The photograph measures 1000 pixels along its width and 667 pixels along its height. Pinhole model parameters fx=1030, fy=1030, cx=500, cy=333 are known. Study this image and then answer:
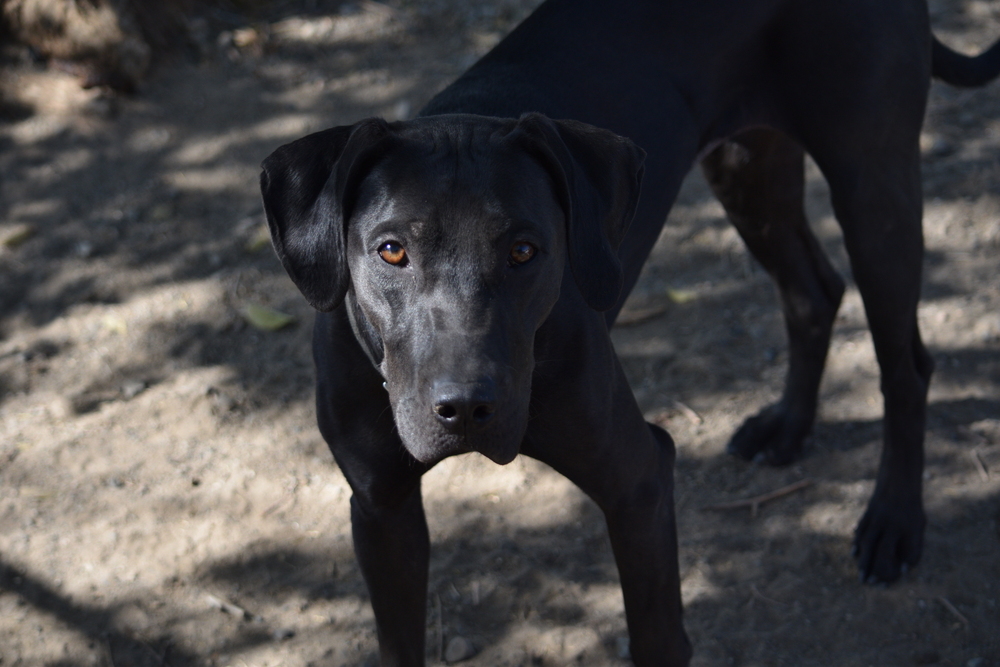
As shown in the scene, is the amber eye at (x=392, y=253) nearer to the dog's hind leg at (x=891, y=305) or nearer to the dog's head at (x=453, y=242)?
the dog's head at (x=453, y=242)

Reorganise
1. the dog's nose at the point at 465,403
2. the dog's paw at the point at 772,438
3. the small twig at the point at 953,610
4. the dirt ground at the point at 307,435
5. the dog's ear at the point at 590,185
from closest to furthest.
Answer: the dog's nose at the point at 465,403 → the dog's ear at the point at 590,185 → the small twig at the point at 953,610 → the dirt ground at the point at 307,435 → the dog's paw at the point at 772,438

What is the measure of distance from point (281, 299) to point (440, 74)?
1901 millimetres

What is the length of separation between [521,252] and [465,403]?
41 cm

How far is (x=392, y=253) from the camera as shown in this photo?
230 centimetres

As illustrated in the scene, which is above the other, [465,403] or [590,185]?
[590,185]

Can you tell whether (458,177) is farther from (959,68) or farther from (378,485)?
(959,68)

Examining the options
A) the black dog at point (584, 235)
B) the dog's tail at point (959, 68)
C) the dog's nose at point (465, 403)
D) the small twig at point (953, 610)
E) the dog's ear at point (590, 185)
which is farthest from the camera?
the dog's tail at point (959, 68)

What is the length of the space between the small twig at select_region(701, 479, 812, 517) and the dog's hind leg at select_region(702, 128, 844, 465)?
123 millimetres

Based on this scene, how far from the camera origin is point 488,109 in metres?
2.95

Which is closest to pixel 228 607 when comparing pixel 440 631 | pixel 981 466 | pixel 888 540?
pixel 440 631

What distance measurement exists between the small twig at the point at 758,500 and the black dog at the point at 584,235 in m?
0.13

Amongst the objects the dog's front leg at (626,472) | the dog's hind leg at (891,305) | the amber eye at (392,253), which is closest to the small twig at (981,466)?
the dog's hind leg at (891,305)

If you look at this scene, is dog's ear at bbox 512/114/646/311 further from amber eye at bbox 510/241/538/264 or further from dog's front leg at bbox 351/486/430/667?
dog's front leg at bbox 351/486/430/667

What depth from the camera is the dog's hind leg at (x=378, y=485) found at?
2576mm
